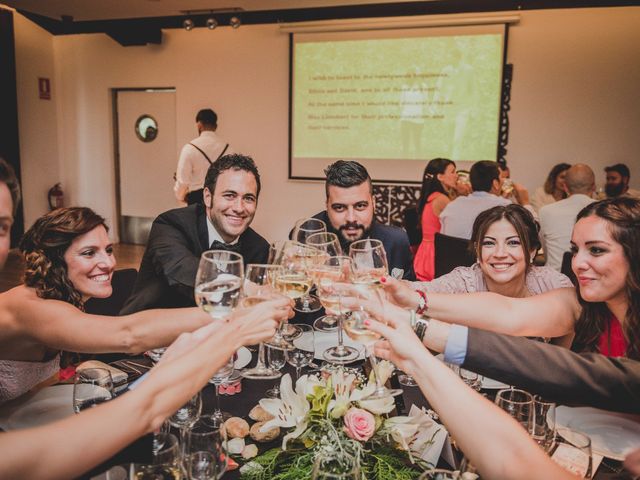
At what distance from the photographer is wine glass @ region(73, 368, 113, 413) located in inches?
54.6

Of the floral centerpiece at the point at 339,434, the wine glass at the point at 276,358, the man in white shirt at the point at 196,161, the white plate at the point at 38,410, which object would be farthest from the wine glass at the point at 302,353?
the man in white shirt at the point at 196,161

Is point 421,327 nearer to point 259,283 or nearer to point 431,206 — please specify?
point 259,283

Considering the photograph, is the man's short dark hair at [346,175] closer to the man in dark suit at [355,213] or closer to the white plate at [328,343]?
the man in dark suit at [355,213]

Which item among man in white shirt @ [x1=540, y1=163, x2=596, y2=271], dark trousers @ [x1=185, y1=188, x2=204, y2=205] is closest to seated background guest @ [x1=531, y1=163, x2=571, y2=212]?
man in white shirt @ [x1=540, y1=163, x2=596, y2=271]

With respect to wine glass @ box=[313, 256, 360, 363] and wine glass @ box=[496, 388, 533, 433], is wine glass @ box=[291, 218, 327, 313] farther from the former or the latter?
wine glass @ box=[496, 388, 533, 433]

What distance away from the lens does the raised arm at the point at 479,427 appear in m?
0.98

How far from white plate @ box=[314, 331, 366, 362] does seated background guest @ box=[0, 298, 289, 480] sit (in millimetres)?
856

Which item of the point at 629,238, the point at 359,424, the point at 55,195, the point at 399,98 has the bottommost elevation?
the point at 55,195

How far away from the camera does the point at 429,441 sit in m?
1.21

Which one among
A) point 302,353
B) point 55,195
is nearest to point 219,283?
point 302,353

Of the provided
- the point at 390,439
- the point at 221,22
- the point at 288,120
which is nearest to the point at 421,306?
the point at 390,439

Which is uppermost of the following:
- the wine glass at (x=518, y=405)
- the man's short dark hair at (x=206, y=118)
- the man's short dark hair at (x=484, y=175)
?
the man's short dark hair at (x=206, y=118)

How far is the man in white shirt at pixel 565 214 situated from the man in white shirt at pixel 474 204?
583 millimetres

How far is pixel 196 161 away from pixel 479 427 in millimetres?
5858
